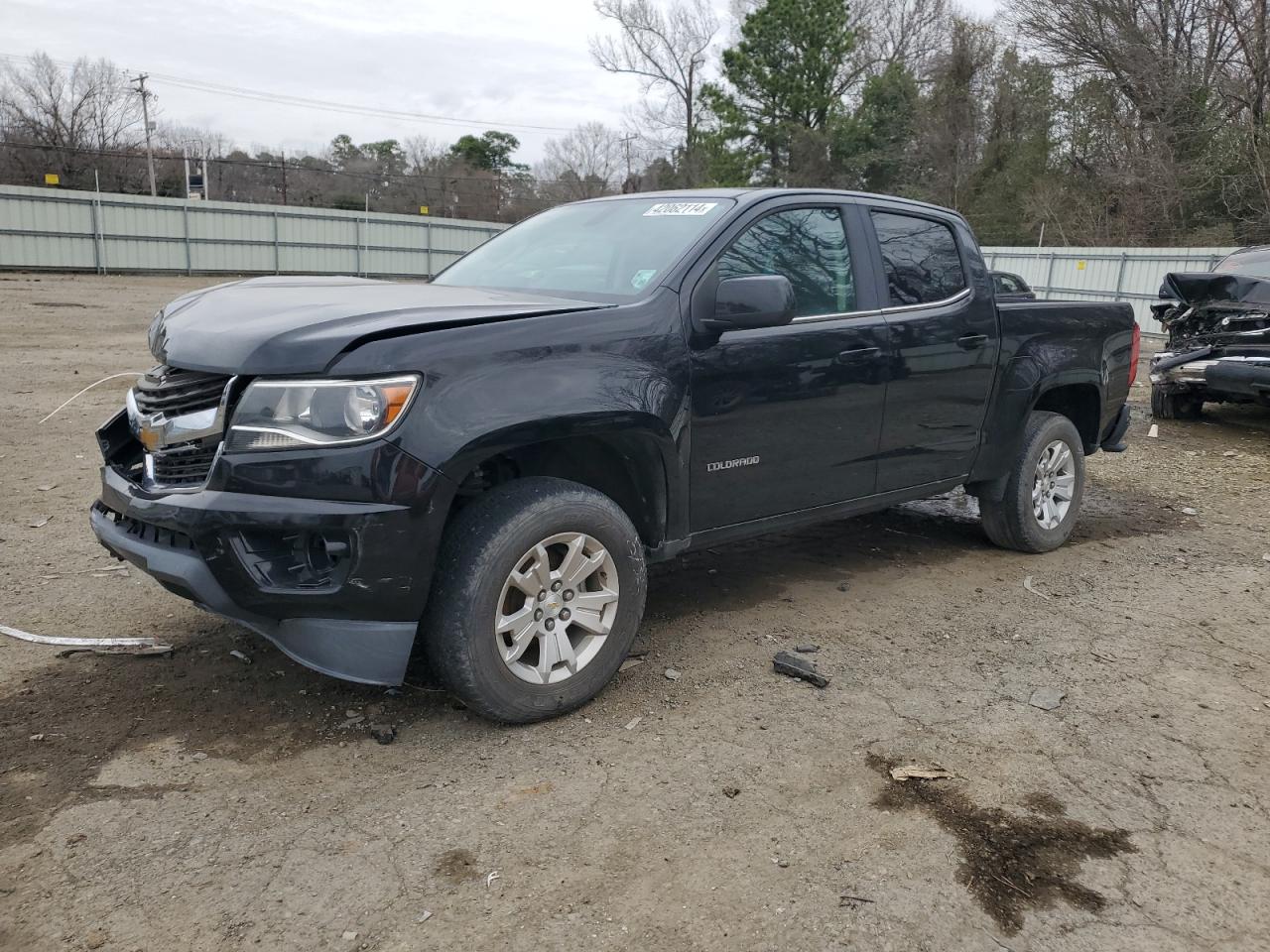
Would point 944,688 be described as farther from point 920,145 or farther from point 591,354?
point 920,145

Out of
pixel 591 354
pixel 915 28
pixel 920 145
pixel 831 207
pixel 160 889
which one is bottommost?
pixel 160 889

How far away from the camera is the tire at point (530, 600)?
126 inches

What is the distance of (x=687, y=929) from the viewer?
2441 millimetres

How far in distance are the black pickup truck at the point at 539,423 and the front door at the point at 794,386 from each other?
0.04 feet

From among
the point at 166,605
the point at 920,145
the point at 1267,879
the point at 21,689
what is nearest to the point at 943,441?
the point at 1267,879

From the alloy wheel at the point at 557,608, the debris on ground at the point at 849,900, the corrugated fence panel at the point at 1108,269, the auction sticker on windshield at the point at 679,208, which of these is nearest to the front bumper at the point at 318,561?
the alloy wheel at the point at 557,608

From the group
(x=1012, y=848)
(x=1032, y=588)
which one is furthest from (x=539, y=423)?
(x=1032, y=588)

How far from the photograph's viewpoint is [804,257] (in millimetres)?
4332

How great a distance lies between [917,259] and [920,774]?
2.64m

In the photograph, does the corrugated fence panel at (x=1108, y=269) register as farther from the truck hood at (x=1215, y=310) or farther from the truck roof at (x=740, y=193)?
the truck roof at (x=740, y=193)

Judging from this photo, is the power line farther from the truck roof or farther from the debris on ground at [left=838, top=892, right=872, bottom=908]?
the debris on ground at [left=838, top=892, right=872, bottom=908]

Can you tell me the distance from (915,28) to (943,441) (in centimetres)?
5006

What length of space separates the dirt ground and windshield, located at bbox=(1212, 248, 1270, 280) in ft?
18.9

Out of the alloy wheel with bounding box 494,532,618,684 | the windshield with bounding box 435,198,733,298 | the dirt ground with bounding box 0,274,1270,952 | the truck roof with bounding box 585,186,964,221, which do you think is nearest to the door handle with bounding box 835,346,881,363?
the truck roof with bounding box 585,186,964,221
